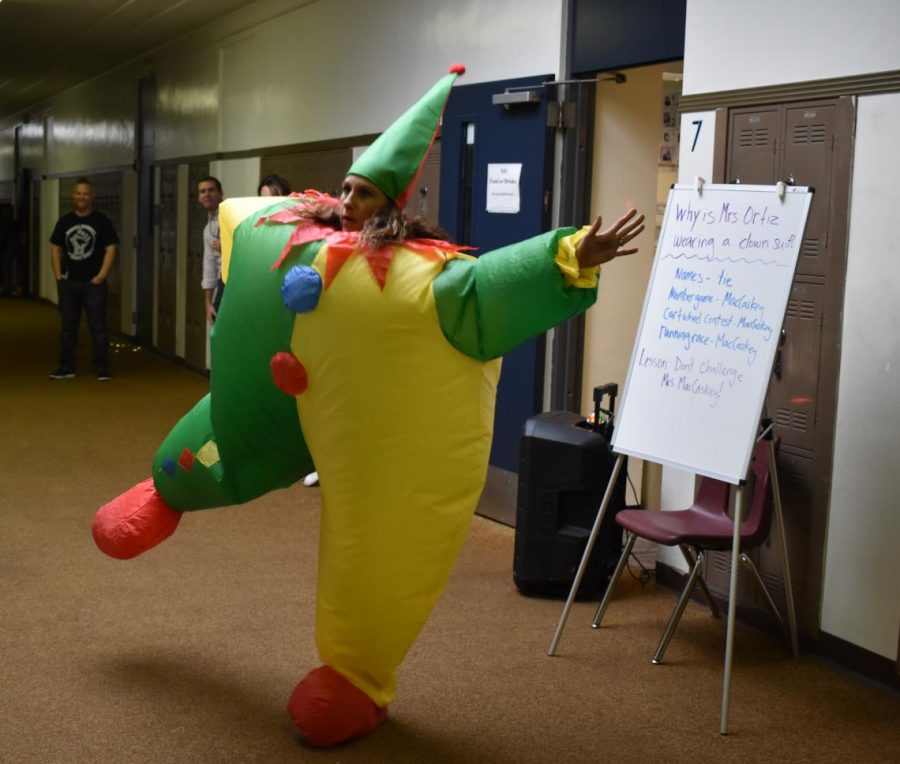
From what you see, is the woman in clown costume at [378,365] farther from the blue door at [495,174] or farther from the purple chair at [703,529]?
the blue door at [495,174]

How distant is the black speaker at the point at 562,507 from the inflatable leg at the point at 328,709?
1392mm

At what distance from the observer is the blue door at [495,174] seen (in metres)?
5.19

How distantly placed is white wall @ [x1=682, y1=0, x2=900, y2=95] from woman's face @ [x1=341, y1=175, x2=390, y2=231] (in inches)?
62.3

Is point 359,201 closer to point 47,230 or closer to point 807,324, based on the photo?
point 807,324

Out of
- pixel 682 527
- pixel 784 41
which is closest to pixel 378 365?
pixel 682 527

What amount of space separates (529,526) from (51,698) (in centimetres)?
181

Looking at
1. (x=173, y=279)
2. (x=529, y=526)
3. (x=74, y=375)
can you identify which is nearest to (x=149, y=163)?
(x=173, y=279)

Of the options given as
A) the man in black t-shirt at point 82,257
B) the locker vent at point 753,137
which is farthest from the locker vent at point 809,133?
the man in black t-shirt at point 82,257

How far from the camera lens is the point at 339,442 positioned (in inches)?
115

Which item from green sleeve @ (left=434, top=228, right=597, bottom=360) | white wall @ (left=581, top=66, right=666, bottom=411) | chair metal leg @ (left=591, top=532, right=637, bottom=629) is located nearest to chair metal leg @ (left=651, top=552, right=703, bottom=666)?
chair metal leg @ (left=591, top=532, right=637, bottom=629)

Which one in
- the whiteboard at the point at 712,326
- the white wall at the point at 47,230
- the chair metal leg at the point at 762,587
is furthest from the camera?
the white wall at the point at 47,230

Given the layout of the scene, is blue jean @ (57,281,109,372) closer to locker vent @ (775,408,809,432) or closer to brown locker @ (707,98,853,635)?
brown locker @ (707,98,853,635)

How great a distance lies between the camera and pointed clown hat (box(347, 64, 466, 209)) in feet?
9.55

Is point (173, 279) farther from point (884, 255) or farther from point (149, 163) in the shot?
point (884, 255)
